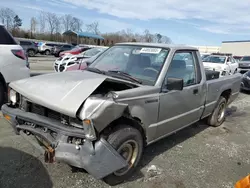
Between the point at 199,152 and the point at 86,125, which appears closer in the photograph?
the point at 86,125

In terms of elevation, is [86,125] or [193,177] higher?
[86,125]

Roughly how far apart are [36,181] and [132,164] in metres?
1.23

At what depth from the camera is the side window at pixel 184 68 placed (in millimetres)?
3539

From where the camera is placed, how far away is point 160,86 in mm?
3164

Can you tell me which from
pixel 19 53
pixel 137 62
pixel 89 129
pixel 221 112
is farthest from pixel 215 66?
pixel 89 129

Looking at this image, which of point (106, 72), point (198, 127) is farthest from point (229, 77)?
point (106, 72)

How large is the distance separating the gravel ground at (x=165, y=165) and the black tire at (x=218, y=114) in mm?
515

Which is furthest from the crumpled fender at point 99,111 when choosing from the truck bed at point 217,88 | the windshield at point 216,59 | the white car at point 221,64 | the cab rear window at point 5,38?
the windshield at point 216,59

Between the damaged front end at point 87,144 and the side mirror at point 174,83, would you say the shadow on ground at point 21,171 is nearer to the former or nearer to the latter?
the damaged front end at point 87,144

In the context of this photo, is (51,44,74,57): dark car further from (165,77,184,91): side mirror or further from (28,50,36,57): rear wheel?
(165,77,184,91): side mirror

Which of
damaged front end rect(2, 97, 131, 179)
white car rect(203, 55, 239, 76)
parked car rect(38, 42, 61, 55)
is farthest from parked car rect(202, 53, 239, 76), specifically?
parked car rect(38, 42, 61, 55)

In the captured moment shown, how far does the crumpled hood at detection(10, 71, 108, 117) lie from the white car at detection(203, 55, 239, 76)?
12.3m

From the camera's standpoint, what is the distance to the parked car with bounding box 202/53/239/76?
13914 millimetres

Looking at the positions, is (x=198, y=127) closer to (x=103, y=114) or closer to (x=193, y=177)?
(x=193, y=177)
